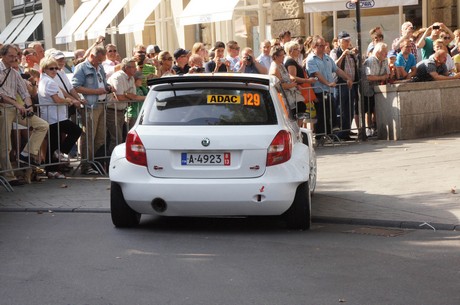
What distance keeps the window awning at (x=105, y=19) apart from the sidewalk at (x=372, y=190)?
21.0 metres

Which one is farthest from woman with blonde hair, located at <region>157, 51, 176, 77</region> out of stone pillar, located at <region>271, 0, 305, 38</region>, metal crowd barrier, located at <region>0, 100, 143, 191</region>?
stone pillar, located at <region>271, 0, 305, 38</region>

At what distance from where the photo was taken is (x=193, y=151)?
999 cm

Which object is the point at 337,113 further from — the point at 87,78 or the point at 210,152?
the point at 210,152

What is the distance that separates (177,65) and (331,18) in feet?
33.9

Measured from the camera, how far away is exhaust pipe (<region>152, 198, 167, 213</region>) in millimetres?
10008

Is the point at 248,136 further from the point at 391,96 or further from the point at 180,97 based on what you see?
the point at 391,96

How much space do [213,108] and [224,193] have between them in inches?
35.9

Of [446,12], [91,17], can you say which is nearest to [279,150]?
[446,12]

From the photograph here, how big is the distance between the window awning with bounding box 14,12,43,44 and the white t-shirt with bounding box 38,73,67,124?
32.0 meters

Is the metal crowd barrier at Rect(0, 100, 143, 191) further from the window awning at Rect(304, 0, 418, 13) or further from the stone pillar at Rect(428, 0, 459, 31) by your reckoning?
the stone pillar at Rect(428, 0, 459, 31)

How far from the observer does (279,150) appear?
32.8 ft

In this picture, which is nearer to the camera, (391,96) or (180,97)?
(180,97)

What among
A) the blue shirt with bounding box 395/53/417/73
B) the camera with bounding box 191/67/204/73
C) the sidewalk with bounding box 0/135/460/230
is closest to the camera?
the sidewalk with bounding box 0/135/460/230

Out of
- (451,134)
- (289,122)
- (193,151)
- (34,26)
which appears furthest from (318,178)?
(34,26)
